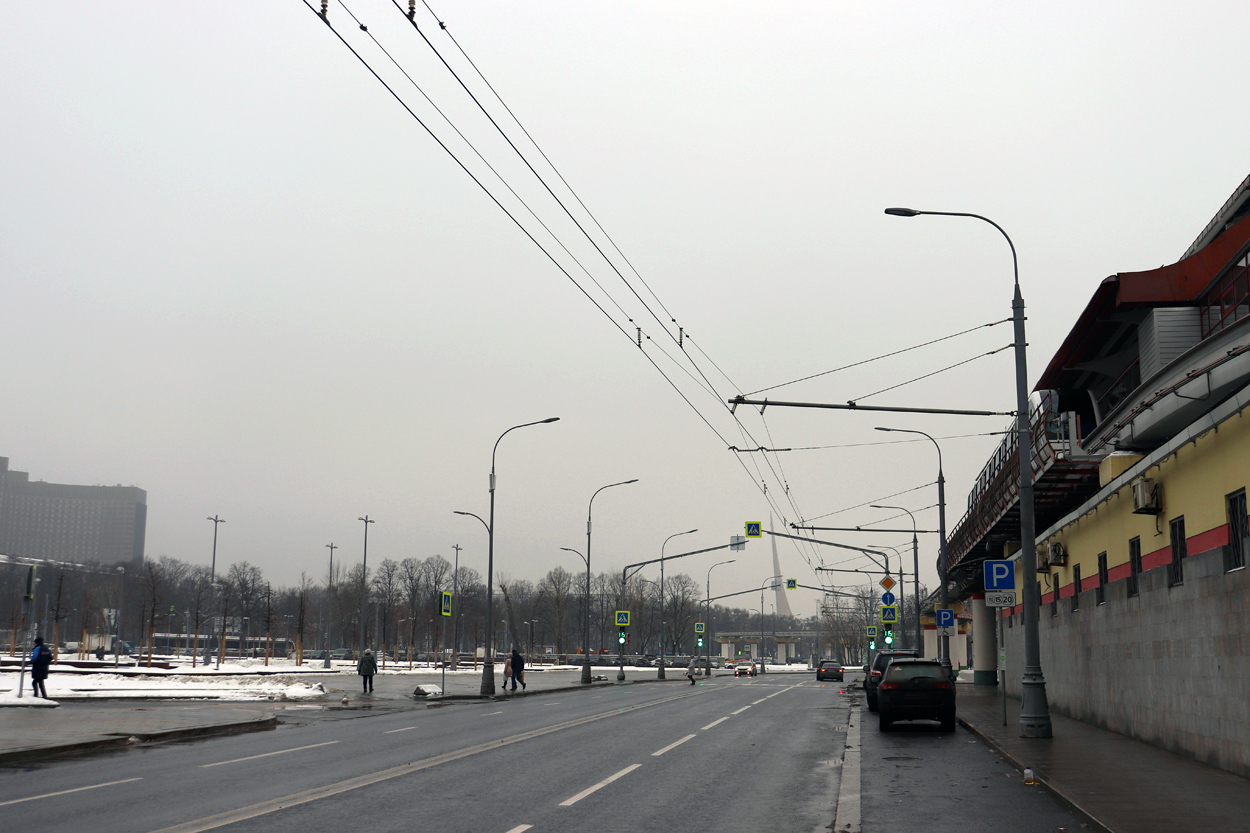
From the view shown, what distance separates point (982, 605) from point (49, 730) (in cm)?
4230

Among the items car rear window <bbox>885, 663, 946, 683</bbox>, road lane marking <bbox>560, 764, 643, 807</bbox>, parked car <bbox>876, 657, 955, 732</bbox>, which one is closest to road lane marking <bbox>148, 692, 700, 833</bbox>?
road lane marking <bbox>560, 764, 643, 807</bbox>

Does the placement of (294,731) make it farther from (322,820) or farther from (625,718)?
(322,820)

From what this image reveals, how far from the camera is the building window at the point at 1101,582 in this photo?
72.2 feet

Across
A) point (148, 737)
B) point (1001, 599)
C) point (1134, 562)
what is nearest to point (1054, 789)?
point (1001, 599)

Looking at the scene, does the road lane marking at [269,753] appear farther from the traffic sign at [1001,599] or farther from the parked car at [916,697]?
the traffic sign at [1001,599]

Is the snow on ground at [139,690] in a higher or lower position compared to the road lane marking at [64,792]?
lower

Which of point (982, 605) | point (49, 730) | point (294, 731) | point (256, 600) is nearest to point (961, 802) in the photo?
point (294, 731)

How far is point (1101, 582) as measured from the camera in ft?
75.4

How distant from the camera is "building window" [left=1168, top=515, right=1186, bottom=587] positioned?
17.0 meters

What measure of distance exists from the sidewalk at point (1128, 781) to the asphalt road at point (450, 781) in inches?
108

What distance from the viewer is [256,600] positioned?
559 ft

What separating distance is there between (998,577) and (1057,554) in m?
5.71

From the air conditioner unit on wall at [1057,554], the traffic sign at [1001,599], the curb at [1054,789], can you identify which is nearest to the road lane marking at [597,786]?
the curb at [1054,789]

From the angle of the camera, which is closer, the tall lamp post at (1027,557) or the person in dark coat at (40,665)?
the tall lamp post at (1027,557)
